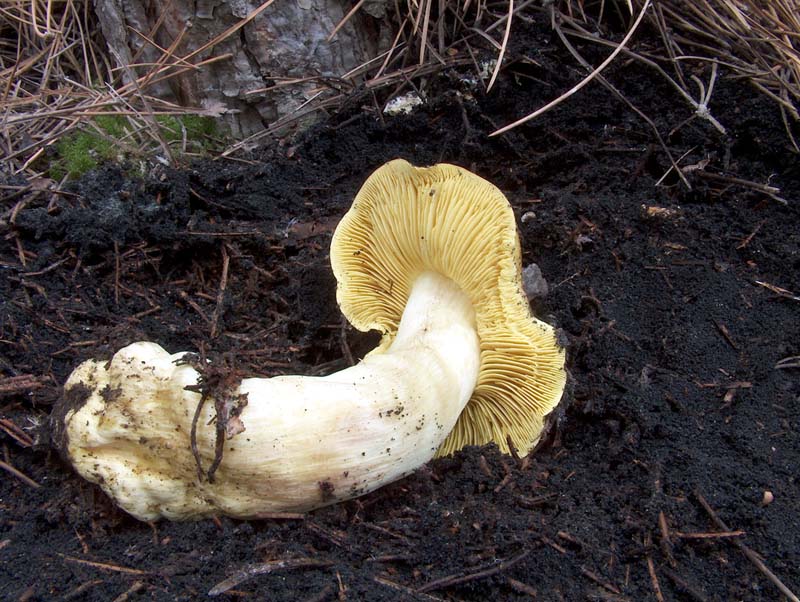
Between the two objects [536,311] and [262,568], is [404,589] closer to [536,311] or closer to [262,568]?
[262,568]

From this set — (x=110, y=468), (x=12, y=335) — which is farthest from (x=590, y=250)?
(x=12, y=335)

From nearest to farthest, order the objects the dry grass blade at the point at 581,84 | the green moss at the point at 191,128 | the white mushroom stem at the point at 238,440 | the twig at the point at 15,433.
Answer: the white mushroom stem at the point at 238,440
the twig at the point at 15,433
the dry grass blade at the point at 581,84
the green moss at the point at 191,128

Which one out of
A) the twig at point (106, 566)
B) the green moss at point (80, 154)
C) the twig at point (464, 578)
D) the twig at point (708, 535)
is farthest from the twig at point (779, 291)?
the green moss at point (80, 154)

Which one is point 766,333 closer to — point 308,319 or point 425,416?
point 425,416

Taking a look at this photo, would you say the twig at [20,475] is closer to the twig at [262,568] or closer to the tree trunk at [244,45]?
the twig at [262,568]

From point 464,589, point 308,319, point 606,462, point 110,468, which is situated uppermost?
point 110,468

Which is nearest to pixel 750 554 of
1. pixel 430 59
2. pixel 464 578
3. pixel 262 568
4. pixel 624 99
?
pixel 464 578
